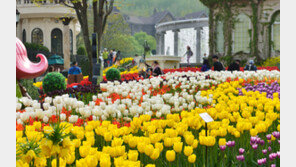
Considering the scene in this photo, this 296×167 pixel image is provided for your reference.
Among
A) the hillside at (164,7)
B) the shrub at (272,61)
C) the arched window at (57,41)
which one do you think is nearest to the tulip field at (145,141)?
the shrub at (272,61)

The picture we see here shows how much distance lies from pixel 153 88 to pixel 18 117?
15.8ft

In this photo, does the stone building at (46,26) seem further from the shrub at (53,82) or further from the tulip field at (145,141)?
the tulip field at (145,141)

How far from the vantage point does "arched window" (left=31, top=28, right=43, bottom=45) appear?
35125mm

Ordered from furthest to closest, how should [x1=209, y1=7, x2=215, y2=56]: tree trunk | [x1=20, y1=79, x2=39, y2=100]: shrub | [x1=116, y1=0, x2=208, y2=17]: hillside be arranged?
[x1=116, y1=0, x2=208, y2=17]: hillside, [x1=209, y1=7, x2=215, y2=56]: tree trunk, [x1=20, y1=79, x2=39, y2=100]: shrub

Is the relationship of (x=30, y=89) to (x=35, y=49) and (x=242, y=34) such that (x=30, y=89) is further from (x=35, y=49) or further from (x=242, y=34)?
(x=35, y=49)

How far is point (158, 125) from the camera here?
335 centimetres

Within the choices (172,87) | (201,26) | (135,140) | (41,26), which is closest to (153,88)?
(172,87)

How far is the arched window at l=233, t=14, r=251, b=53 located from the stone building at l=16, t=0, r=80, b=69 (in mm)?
17710

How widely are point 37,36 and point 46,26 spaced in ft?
5.40

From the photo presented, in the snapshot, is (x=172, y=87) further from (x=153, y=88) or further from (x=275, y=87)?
(x=275, y=87)

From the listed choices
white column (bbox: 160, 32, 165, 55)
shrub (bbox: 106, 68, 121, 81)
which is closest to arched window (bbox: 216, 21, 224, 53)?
shrub (bbox: 106, 68, 121, 81)

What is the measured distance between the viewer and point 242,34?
24.3 meters

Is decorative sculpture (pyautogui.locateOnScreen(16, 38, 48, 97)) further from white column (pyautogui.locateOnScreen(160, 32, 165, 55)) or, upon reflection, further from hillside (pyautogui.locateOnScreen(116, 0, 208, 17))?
hillside (pyautogui.locateOnScreen(116, 0, 208, 17))

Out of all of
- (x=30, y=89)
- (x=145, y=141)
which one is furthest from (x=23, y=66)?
(x=145, y=141)
